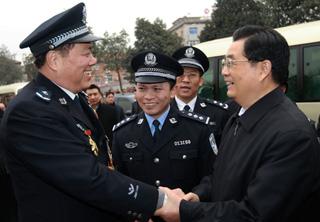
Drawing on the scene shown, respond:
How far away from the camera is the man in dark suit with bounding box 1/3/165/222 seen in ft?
6.55

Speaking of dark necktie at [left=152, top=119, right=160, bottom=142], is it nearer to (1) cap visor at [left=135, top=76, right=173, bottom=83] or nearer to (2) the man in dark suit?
(1) cap visor at [left=135, top=76, right=173, bottom=83]

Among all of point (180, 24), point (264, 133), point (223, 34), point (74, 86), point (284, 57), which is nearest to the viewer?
point (264, 133)

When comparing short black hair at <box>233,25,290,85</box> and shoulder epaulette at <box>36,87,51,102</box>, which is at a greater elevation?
short black hair at <box>233,25,290,85</box>

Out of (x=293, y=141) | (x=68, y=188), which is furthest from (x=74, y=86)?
(x=293, y=141)

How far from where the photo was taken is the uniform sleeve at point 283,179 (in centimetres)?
183

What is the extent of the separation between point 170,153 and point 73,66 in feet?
3.24

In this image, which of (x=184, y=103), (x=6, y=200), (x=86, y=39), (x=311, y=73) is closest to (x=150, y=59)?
(x=86, y=39)

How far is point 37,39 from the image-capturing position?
7.22 ft

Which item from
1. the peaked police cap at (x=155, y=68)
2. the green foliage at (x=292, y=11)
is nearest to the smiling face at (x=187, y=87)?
the peaked police cap at (x=155, y=68)

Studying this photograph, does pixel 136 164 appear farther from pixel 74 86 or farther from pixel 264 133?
pixel 264 133

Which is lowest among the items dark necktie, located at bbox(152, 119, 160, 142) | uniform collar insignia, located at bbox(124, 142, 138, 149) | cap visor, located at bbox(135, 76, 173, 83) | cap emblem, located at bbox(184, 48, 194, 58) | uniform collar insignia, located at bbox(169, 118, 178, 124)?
uniform collar insignia, located at bbox(124, 142, 138, 149)

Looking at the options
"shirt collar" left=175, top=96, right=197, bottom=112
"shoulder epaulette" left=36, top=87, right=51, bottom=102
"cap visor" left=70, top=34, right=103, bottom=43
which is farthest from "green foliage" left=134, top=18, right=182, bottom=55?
"shoulder epaulette" left=36, top=87, right=51, bottom=102

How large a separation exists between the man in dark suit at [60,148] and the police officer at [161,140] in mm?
652

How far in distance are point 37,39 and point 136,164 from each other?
1.18 metres
